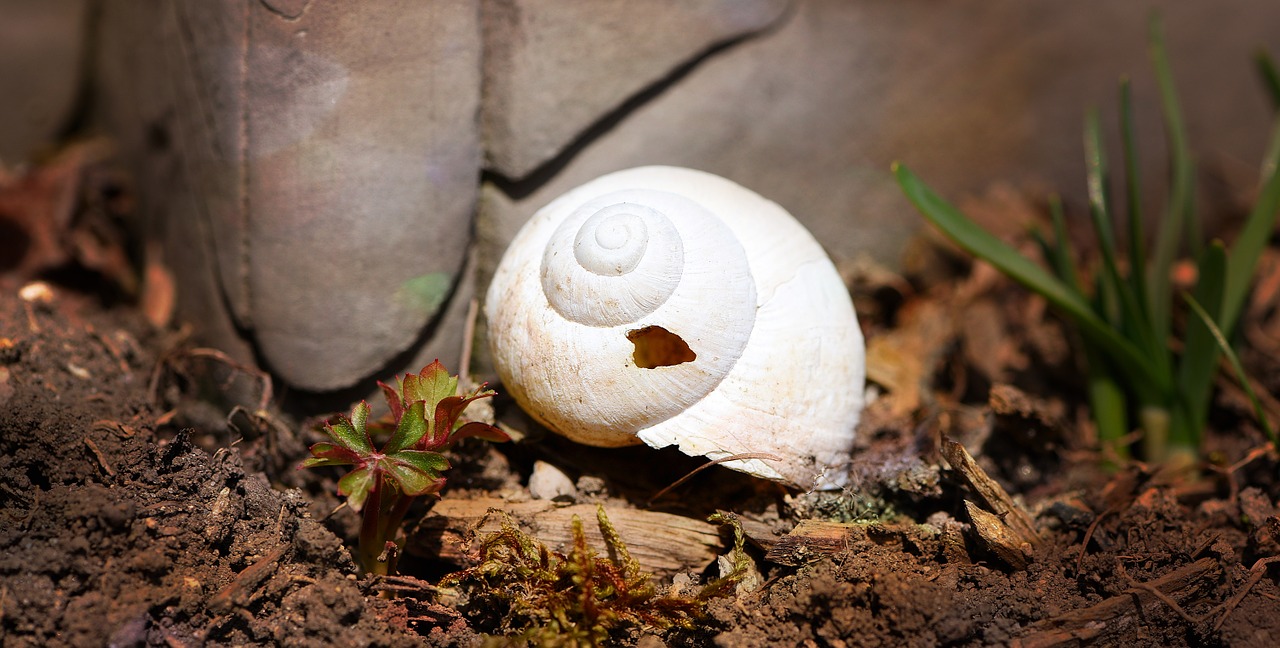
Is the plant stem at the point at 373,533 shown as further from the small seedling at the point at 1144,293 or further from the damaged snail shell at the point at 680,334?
the small seedling at the point at 1144,293

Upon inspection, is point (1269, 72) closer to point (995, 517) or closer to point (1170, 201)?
point (1170, 201)

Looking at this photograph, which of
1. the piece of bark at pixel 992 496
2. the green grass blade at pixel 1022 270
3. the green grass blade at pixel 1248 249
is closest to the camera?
the piece of bark at pixel 992 496

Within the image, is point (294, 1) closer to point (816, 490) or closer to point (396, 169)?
point (396, 169)

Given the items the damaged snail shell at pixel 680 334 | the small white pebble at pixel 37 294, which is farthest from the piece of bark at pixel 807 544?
the small white pebble at pixel 37 294

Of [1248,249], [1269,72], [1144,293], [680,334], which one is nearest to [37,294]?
[680,334]

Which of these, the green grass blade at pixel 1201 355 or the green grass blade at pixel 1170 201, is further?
the green grass blade at pixel 1170 201

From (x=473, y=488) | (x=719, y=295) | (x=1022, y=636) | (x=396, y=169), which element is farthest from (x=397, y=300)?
(x=1022, y=636)
